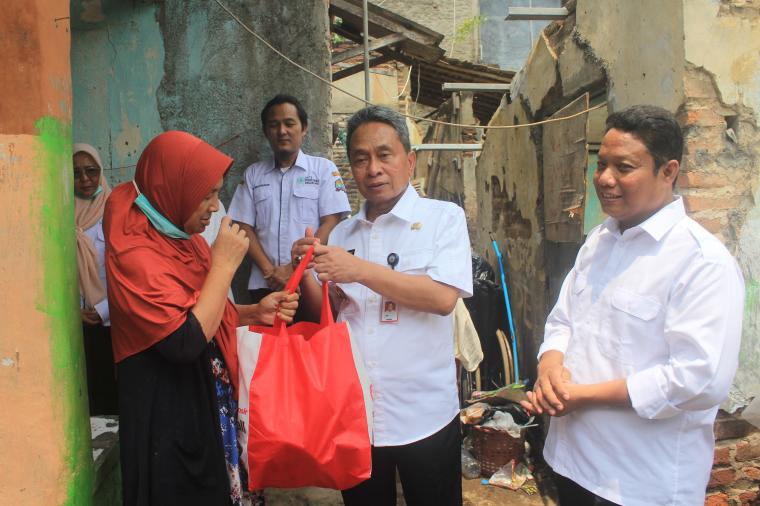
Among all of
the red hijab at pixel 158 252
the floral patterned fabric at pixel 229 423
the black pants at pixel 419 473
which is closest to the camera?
the red hijab at pixel 158 252

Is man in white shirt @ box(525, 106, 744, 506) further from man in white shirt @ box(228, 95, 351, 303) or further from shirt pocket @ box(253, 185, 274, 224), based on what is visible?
shirt pocket @ box(253, 185, 274, 224)

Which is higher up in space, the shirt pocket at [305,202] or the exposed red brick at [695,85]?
the exposed red brick at [695,85]

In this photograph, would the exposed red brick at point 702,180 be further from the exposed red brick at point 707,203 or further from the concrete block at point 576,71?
the concrete block at point 576,71

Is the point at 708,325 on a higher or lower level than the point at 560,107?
lower

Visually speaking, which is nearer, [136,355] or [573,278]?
[136,355]

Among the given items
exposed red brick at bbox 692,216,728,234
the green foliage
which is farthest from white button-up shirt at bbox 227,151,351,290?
the green foliage

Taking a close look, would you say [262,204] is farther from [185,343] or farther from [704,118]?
[704,118]

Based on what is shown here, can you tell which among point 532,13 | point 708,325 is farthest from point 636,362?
point 532,13

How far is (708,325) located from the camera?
135 cm

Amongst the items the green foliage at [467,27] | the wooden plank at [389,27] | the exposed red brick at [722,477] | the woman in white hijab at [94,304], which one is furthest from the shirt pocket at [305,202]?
the green foliage at [467,27]

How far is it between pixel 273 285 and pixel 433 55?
5.79 metres

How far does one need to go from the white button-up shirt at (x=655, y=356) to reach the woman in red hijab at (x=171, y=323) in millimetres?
893

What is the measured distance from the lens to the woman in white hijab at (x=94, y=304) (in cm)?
244

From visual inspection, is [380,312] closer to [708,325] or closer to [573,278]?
[573,278]
